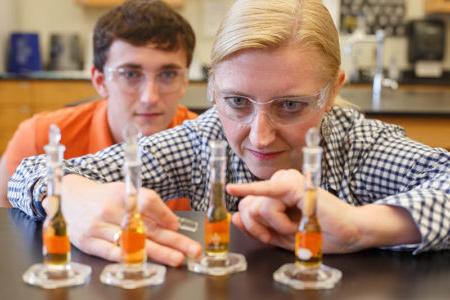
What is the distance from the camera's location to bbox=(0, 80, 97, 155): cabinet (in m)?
5.10

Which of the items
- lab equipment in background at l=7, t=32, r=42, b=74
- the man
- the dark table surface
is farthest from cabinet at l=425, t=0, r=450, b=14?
the dark table surface

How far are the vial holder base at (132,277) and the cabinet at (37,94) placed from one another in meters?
4.39

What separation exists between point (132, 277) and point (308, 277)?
0.23 meters

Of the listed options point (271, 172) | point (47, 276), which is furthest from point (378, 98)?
point (47, 276)

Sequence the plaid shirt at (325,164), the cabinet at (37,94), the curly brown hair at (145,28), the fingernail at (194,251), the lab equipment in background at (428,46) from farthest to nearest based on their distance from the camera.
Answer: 1. the lab equipment in background at (428,46)
2. the cabinet at (37,94)
3. the curly brown hair at (145,28)
4. the plaid shirt at (325,164)
5. the fingernail at (194,251)

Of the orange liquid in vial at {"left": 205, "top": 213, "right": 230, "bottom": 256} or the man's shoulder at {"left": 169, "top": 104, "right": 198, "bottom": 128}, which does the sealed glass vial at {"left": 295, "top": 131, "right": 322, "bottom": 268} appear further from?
the man's shoulder at {"left": 169, "top": 104, "right": 198, "bottom": 128}

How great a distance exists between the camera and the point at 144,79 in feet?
6.98

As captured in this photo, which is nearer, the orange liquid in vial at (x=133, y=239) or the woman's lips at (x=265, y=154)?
the orange liquid in vial at (x=133, y=239)

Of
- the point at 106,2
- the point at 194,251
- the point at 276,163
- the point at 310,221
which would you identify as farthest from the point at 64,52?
the point at 310,221

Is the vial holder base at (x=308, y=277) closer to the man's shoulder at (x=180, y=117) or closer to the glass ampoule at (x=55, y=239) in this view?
the glass ampoule at (x=55, y=239)

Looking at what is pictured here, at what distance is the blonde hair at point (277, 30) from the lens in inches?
46.4

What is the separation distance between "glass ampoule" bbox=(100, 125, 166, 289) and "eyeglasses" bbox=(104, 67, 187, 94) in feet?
4.33

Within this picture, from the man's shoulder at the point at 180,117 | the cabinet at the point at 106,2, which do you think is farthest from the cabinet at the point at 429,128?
the cabinet at the point at 106,2

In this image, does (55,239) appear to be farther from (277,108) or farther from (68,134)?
(68,134)
